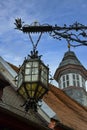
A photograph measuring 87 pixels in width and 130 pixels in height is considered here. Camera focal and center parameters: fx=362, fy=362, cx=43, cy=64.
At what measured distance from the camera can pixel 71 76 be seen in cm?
2562

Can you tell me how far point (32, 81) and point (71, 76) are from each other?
62.8 feet

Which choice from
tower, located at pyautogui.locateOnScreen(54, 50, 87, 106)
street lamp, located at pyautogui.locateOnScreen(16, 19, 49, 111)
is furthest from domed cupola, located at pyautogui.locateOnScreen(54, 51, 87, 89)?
street lamp, located at pyautogui.locateOnScreen(16, 19, 49, 111)

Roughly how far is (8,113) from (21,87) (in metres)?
3.05

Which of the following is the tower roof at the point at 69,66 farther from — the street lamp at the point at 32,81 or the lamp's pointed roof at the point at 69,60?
the street lamp at the point at 32,81

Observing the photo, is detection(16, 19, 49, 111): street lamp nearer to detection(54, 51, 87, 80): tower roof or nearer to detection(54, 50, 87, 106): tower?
detection(54, 50, 87, 106): tower

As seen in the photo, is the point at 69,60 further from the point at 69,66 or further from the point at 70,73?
the point at 70,73

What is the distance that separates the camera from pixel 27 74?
677cm

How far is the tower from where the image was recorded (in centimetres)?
2450

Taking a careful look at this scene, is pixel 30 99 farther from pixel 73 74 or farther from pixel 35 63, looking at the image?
pixel 73 74

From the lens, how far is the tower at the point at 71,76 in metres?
24.5

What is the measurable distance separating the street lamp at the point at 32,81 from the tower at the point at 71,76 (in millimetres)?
17180

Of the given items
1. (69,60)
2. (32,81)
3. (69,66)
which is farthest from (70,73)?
(32,81)

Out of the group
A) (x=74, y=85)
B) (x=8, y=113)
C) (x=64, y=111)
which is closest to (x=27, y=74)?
(x=8, y=113)

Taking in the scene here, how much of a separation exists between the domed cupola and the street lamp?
58.6 feet
